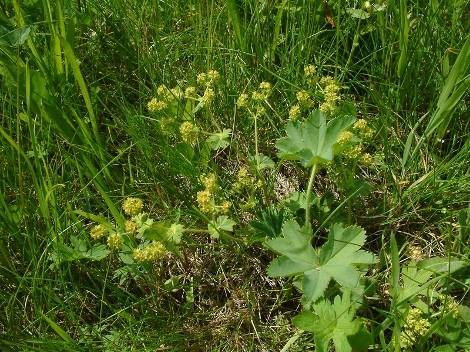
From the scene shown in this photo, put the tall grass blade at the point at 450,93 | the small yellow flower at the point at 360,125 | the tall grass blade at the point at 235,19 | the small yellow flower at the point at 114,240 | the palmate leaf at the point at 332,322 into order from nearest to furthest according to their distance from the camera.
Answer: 1. the palmate leaf at the point at 332,322
2. the small yellow flower at the point at 114,240
3. the small yellow flower at the point at 360,125
4. the tall grass blade at the point at 450,93
5. the tall grass blade at the point at 235,19

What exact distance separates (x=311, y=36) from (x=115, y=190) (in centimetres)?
83

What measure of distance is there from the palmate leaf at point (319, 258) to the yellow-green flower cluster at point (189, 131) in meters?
0.43

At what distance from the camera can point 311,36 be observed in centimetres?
215

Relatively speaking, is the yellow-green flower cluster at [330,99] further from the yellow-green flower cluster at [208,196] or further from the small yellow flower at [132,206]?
the small yellow flower at [132,206]

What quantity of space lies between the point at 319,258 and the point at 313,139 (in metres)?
0.32

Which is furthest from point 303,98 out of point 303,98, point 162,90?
point 162,90

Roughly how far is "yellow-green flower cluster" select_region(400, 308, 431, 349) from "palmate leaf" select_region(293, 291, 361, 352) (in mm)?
120

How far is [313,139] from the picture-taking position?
170 cm

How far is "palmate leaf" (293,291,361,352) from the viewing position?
1525mm

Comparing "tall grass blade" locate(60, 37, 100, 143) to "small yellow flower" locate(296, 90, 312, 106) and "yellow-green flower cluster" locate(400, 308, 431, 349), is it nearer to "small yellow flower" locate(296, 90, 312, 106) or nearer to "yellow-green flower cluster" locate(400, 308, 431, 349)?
"small yellow flower" locate(296, 90, 312, 106)

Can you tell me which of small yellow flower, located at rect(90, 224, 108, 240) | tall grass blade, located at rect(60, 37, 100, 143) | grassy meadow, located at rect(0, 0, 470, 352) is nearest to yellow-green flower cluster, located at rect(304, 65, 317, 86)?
grassy meadow, located at rect(0, 0, 470, 352)

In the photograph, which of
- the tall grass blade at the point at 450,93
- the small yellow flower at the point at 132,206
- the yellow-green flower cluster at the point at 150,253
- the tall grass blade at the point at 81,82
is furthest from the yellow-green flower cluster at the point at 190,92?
the tall grass blade at the point at 450,93

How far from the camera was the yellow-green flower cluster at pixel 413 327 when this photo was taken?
1.57 m

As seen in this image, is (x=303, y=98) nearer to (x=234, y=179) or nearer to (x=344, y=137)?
(x=344, y=137)
